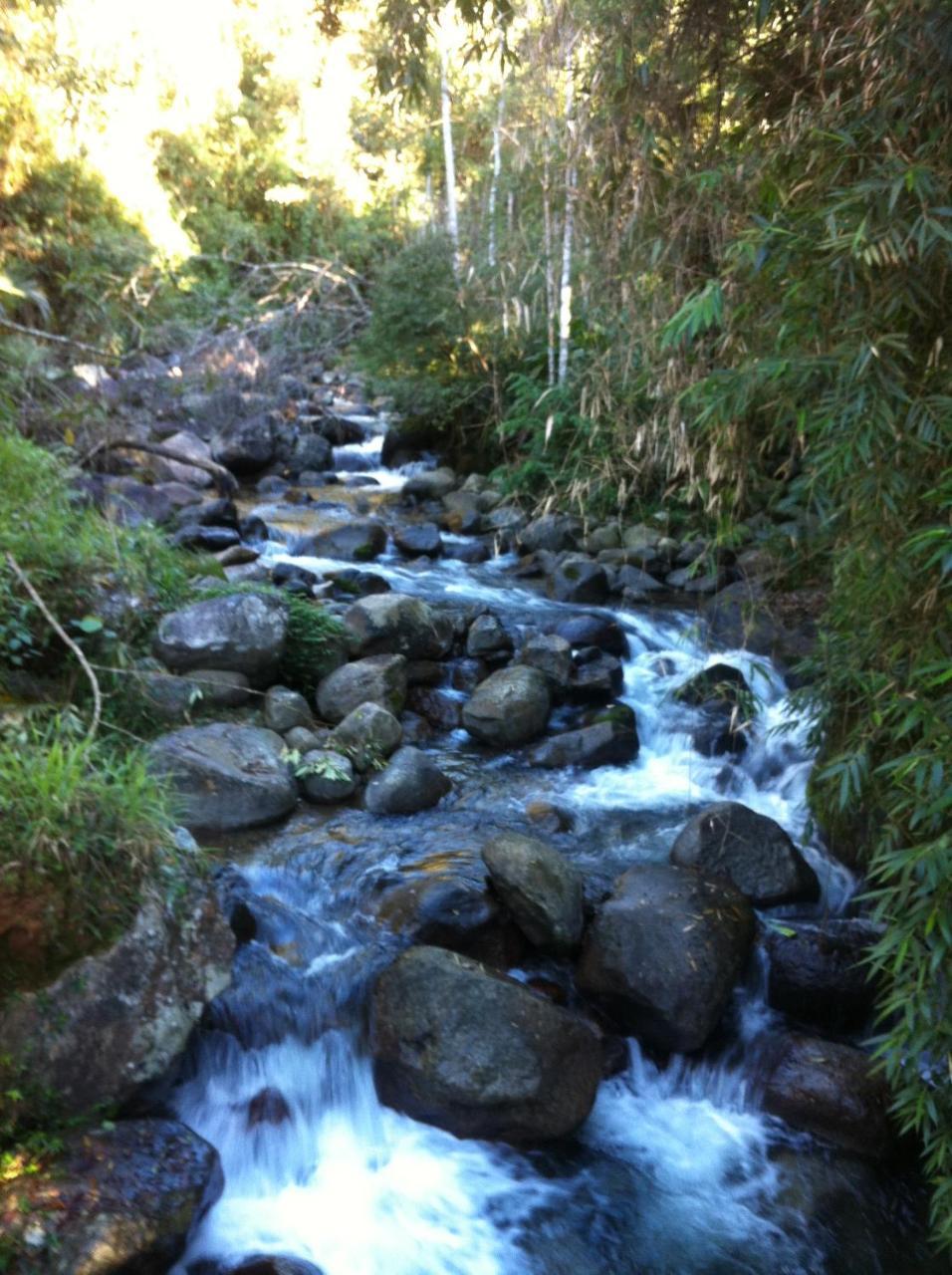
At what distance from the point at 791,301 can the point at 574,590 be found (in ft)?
18.9

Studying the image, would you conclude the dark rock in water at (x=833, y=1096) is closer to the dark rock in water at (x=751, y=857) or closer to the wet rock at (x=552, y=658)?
the dark rock in water at (x=751, y=857)

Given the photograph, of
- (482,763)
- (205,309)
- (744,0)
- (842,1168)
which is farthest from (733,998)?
(205,309)

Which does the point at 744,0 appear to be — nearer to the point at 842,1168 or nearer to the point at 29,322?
the point at 842,1168

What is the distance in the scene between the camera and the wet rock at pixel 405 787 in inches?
222

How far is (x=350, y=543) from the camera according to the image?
32.7ft

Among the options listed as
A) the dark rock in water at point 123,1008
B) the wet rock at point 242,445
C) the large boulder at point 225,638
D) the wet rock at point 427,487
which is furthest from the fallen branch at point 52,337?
the wet rock at point 427,487

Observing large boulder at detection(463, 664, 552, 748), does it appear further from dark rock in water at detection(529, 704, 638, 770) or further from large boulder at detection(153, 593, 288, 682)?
large boulder at detection(153, 593, 288, 682)

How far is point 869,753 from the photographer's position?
4.00 m

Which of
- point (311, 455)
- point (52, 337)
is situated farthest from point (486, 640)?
point (311, 455)

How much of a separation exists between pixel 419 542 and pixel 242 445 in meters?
3.63

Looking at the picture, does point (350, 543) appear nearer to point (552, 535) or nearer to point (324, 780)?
point (552, 535)

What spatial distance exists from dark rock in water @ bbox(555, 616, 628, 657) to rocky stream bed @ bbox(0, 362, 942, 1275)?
1127mm

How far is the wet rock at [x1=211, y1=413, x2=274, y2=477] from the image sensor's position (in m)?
12.4

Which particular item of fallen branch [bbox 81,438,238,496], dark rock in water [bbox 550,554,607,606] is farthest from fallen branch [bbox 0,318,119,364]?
dark rock in water [bbox 550,554,607,606]
